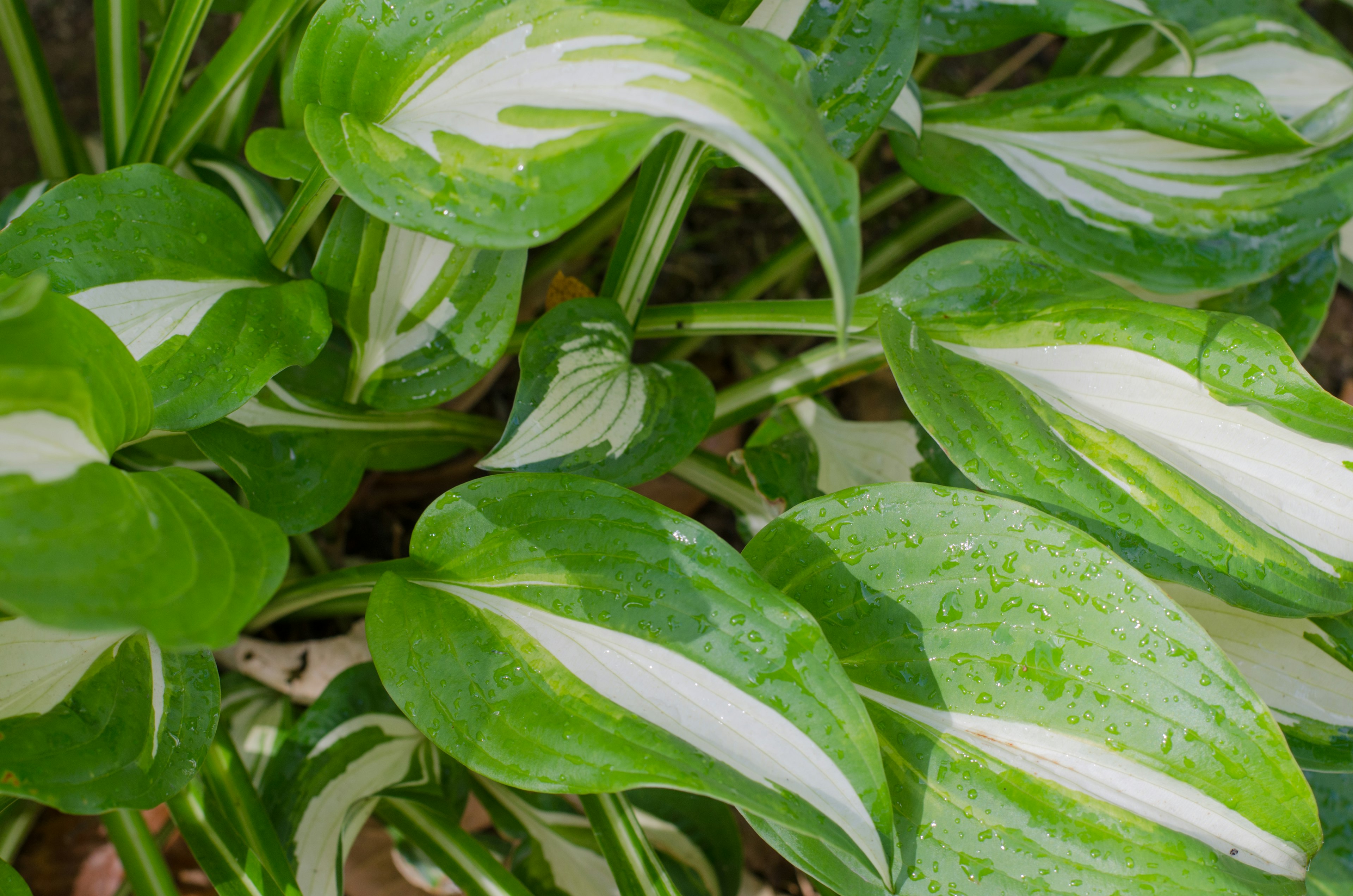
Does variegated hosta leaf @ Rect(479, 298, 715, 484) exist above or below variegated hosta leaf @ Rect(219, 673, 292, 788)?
above

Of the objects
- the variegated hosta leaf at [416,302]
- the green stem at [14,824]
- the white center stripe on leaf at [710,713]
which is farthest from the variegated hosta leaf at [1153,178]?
the green stem at [14,824]

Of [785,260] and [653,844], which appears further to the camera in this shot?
[785,260]

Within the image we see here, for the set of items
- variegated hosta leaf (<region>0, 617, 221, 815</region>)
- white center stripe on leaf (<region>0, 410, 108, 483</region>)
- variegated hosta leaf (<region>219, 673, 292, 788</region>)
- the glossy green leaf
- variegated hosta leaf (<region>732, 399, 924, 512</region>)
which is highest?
the glossy green leaf

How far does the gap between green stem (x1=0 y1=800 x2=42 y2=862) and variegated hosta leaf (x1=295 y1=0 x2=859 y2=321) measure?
85 cm

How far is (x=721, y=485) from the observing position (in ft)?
3.40

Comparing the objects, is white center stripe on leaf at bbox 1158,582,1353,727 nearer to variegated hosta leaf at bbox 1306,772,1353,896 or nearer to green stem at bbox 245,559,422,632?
variegated hosta leaf at bbox 1306,772,1353,896

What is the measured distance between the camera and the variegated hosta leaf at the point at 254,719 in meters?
0.93

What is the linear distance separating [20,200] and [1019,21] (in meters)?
1.08

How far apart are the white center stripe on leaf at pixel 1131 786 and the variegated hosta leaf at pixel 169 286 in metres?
0.62

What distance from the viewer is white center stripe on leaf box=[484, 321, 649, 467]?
2.49ft

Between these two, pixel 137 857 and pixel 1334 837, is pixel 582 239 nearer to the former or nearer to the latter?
pixel 137 857

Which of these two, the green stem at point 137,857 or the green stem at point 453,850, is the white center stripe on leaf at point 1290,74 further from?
the green stem at point 137,857

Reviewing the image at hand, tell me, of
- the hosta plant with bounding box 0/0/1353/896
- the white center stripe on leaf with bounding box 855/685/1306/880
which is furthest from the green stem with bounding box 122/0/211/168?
the white center stripe on leaf with bounding box 855/685/1306/880

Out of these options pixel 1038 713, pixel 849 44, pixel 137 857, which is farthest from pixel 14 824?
pixel 849 44
